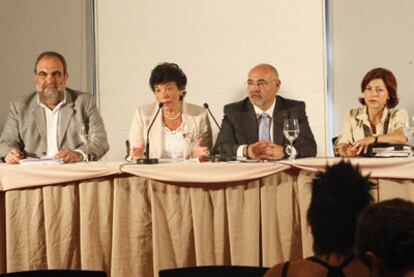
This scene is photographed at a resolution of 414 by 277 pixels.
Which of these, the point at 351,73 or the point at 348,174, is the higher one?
the point at 351,73

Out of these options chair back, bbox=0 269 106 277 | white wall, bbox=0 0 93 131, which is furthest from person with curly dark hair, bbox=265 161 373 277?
white wall, bbox=0 0 93 131

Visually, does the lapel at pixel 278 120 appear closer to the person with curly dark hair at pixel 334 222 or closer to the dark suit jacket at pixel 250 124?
the dark suit jacket at pixel 250 124

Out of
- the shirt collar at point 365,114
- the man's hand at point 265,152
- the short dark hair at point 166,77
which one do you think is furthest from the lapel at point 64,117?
the shirt collar at point 365,114

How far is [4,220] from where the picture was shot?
3273mm

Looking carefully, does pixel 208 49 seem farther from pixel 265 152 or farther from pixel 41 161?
pixel 41 161

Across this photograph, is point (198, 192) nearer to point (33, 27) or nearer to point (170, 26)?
point (170, 26)

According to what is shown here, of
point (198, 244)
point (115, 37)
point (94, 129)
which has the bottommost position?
point (198, 244)

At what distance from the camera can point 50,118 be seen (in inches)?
168

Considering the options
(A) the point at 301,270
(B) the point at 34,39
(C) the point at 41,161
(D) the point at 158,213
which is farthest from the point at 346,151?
(B) the point at 34,39

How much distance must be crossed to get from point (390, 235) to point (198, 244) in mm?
1780

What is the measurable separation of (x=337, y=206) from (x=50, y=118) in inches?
107

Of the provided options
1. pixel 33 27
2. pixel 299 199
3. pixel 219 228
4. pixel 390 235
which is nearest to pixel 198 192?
pixel 219 228

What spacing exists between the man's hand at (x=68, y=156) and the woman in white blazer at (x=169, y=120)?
0.72m

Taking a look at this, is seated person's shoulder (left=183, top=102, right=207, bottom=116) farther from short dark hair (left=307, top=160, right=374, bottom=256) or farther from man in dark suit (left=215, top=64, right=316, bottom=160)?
short dark hair (left=307, top=160, right=374, bottom=256)
